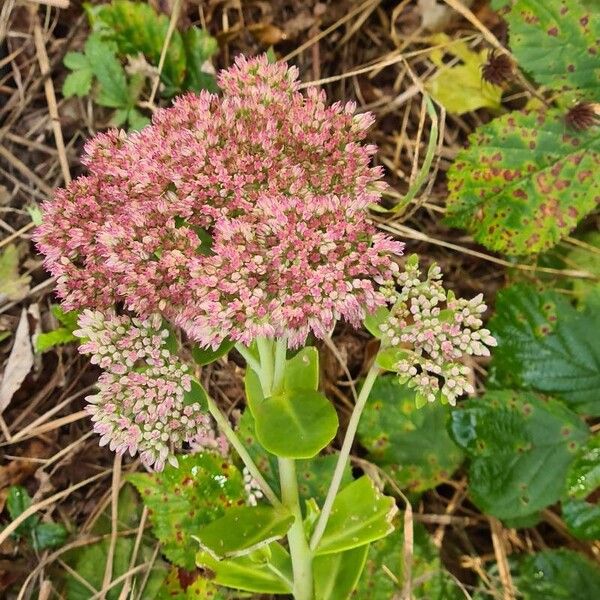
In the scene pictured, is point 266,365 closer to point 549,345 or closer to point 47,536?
point 549,345

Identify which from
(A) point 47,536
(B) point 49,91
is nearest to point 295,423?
(A) point 47,536

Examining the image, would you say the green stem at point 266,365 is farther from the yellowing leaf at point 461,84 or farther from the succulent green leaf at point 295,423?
the yellowing leaf at point 461,84

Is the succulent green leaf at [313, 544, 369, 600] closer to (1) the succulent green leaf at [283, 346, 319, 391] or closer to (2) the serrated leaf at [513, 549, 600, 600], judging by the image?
(1) the succulent green leaf at [283, 346, 319, 391]

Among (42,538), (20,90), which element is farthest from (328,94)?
(42,538)

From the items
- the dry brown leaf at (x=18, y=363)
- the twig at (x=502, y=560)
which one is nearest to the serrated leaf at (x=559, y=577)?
the twig at (x=502, y=560)

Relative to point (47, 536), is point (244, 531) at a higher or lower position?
higher
